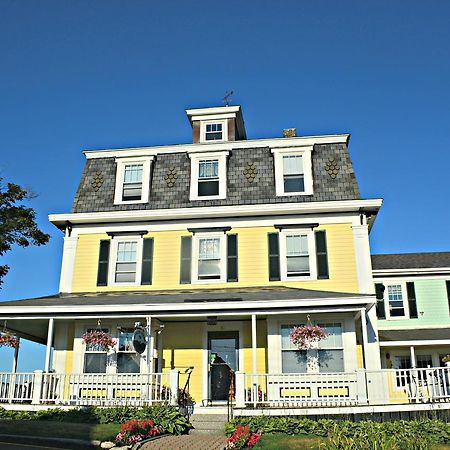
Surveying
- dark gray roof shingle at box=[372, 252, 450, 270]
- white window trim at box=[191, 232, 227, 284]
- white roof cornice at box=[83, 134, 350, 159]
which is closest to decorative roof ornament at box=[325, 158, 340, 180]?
white roof cornice at box=[83, 134, 350, 159]

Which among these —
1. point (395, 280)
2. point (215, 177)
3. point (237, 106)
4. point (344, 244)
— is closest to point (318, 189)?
point (344, 244)

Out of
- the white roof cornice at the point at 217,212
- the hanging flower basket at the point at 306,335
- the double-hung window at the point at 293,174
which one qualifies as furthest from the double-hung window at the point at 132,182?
the hanging flower basket at the point at 306,335

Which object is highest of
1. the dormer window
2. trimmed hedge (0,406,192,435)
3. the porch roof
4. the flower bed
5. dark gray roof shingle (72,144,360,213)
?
the dormer window

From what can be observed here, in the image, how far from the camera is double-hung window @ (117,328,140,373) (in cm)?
Answer: 1714

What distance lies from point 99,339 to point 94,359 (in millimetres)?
1012

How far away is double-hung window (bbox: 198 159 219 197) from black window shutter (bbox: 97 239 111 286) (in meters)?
3.74

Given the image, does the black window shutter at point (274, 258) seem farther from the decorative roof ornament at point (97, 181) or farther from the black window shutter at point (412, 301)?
the black window shutter at point (412, 301)

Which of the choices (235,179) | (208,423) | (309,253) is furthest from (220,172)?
(208,423)

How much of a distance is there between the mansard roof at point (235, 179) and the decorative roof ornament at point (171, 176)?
0.04 m

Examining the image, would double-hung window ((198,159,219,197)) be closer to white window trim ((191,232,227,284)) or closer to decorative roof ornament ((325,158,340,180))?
white window trim ((191,232,227,284))

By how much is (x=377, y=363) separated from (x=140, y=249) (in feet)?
27.9

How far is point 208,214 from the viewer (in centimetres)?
1884

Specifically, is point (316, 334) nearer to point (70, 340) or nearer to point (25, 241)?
point (70, 340)

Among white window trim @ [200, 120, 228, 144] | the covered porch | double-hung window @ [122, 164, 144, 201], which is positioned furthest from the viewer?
white window trim @ [200, 120, 228, 144]
